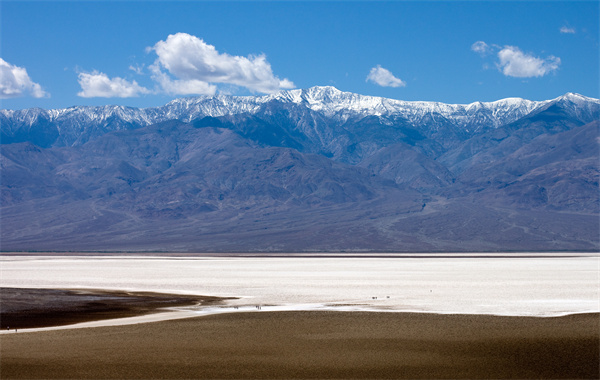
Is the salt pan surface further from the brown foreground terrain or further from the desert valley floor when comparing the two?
the brown foreground terrain

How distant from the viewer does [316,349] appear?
22.9 metres

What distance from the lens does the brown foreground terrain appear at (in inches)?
786

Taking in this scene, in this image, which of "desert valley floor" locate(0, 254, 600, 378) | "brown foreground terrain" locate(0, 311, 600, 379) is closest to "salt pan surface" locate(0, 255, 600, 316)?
"desert valley floor" locate(0, 254, 600, 378)

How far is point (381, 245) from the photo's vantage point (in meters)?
148

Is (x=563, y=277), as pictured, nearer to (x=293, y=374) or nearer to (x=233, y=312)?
(x=233, y=312)

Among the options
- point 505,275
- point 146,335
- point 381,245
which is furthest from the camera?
point 381,245

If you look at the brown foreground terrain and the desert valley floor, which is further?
the desert valley floor

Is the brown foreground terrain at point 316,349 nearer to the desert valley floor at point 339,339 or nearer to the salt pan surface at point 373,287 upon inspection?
the desert valley floor at point 339,339

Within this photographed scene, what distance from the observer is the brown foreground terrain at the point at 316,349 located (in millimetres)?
19969

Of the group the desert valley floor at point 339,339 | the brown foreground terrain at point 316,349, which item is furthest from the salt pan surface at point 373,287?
the brown foreground terrain at point 316,349

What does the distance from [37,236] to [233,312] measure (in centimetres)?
16533

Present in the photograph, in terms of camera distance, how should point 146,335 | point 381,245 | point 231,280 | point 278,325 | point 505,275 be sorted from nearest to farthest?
point 146,335 → point 278,325 → point 231,280 → point 505,275 → point 381,245

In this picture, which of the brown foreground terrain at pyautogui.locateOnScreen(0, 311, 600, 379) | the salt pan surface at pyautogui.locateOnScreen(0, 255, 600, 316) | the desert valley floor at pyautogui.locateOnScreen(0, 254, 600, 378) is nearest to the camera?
the brown foreground terrain at pyautogui.locateOnScreen(0, 311, 600, 379)

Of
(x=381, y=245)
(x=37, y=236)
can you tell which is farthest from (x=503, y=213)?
(x=37, y=236)
